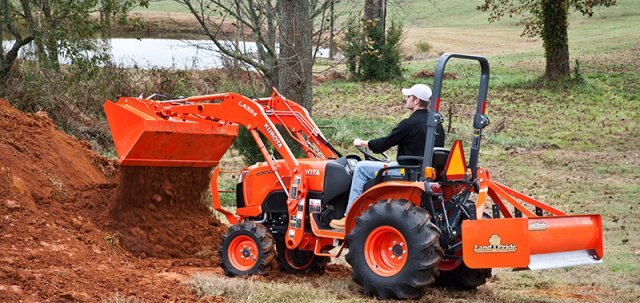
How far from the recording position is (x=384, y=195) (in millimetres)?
9219

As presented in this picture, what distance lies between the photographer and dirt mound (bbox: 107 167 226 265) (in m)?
11.0

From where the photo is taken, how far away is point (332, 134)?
22531mm

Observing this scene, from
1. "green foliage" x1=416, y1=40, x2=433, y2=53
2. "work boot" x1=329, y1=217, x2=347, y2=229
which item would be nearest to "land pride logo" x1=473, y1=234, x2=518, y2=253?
"work boot" x1=329, y1=217, x2=347, y2=229

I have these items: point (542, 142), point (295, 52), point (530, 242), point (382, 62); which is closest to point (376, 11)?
point (382, 62)

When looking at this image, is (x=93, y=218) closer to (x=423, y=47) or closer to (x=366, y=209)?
(x=366, y=209)

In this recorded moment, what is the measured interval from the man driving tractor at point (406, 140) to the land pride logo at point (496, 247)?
1.18 m

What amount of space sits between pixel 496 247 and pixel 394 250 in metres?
1.05

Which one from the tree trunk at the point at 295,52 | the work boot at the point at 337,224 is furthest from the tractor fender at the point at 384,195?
the tree trunk at the point at 295,52

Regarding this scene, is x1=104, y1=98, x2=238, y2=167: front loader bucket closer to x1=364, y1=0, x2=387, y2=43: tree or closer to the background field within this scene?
the background field

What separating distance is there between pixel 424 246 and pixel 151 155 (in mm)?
3723

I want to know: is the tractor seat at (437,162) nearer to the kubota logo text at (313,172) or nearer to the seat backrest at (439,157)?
the seat backrest at (439,157)

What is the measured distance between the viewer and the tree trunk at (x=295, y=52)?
1520cm

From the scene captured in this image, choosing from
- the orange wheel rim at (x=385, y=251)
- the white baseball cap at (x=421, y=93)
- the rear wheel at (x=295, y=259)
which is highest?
the white baseball cap at (x=421, y=93)

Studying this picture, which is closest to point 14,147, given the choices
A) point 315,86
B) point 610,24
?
point 315,86
